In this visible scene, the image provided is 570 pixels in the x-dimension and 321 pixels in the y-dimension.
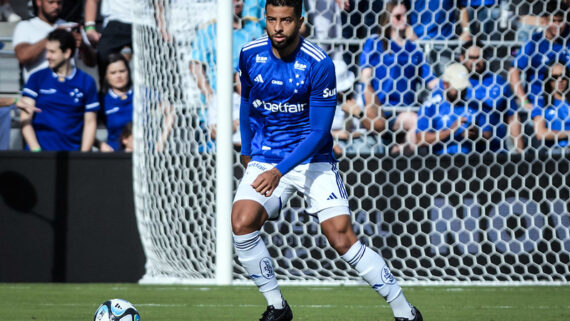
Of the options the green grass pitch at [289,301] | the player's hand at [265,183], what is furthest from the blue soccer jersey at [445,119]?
the player's hand at [265,183]

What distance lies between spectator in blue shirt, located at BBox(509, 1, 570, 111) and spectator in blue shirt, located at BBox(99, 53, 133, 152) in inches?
135

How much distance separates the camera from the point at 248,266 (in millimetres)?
4535

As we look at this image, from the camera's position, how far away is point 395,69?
756 cm

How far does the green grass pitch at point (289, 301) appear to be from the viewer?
548 cm

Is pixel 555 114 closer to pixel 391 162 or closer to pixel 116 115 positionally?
pixel 391 162

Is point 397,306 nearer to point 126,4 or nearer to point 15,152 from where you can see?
point 15,152

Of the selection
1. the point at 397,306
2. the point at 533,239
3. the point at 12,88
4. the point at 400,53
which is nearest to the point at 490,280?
the point at 533,239

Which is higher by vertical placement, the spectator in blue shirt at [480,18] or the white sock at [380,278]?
the spectator in blue shirt at [480,18]

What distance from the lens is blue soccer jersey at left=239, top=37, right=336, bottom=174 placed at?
4402 millimetres

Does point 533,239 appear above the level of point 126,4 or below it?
below

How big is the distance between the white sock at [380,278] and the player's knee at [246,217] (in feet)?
1.58

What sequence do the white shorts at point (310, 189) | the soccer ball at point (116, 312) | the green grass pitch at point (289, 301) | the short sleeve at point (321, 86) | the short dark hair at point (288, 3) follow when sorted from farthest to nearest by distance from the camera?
the green grass pitch at point (289, 301)
the white shorts at point (310, 189)
the short sleeve at point (321, 86)
the short dark hair at point (288, 3)
the soccer ball at point (116, 312)

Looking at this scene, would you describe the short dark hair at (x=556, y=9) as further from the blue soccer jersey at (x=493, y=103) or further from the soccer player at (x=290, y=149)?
the soccer player at (x=290, y=149)

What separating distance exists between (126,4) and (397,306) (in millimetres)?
5202
